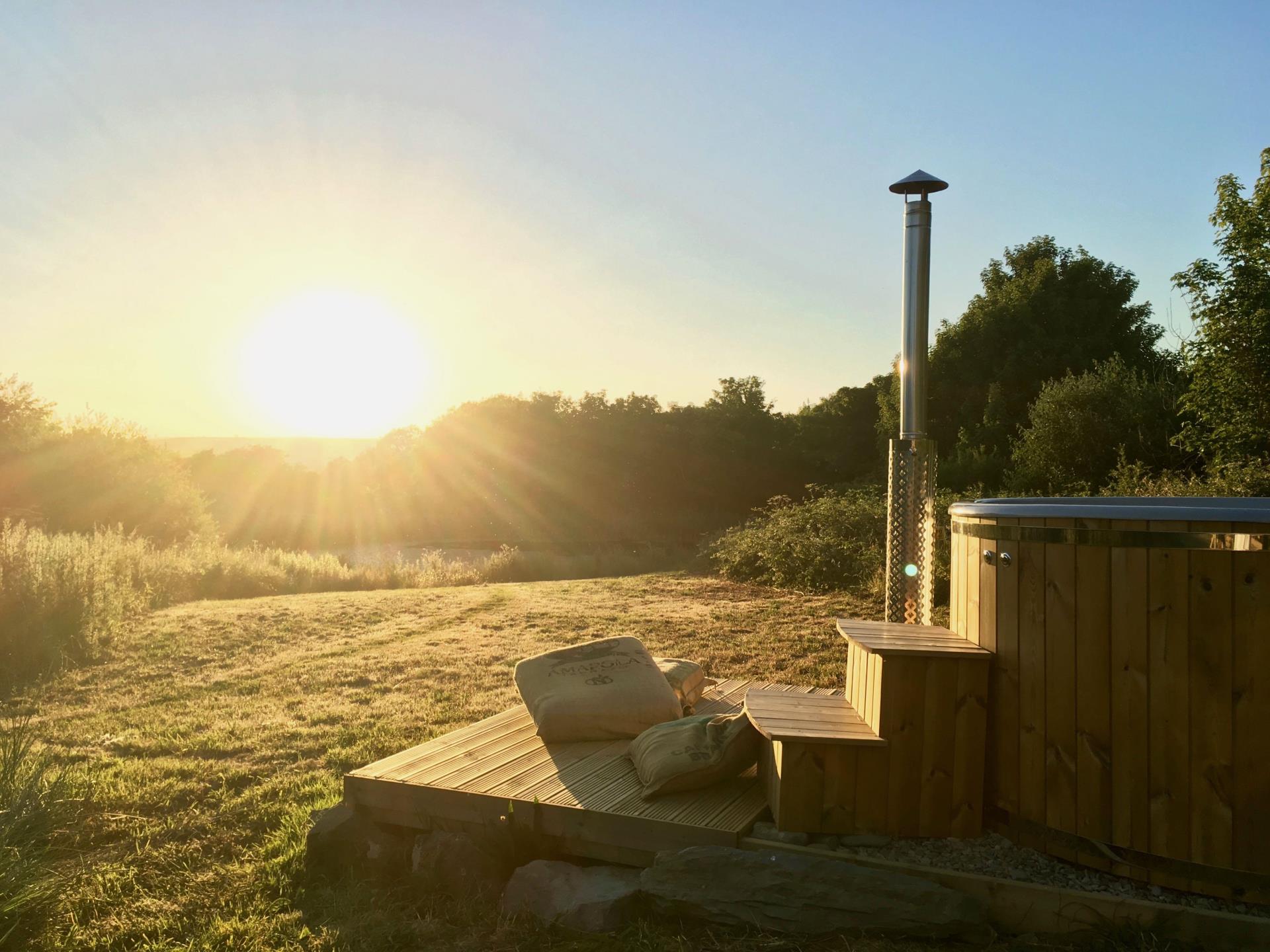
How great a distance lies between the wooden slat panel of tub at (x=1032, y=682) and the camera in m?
2.95

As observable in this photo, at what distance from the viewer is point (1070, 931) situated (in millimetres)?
2701

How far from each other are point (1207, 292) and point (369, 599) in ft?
37.4

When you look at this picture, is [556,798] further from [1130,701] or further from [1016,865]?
[1130,701]

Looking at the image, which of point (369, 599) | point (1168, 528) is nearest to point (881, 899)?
point (1168, 528)

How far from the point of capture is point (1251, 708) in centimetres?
261

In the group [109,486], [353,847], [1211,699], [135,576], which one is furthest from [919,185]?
[109,486]

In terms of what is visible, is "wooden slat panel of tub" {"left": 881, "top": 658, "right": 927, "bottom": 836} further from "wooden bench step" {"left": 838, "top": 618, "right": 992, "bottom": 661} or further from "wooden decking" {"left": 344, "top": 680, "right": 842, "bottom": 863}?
"wooden decking" {"left": 344, "top": 680, "right": 842, "bottom": 863}

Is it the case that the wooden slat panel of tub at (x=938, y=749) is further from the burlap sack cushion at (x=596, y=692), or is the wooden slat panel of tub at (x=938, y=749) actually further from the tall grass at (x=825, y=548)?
the tall grass at (x=825, y=548)

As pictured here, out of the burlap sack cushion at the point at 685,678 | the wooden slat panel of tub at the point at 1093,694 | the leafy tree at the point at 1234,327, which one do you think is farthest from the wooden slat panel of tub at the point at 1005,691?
the leafy tree at the point at 1234,327

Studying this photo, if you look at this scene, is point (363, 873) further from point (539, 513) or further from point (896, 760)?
point (539, 513)

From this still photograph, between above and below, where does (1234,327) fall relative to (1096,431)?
above

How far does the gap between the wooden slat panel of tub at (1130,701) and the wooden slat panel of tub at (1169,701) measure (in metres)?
0.02

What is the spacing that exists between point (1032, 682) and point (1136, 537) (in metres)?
0.60

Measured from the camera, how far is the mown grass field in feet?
9.87
